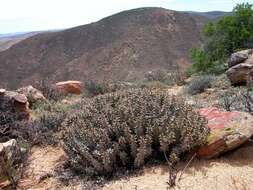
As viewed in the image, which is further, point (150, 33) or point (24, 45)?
point (24, 45)

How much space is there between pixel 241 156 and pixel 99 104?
6.23 ft

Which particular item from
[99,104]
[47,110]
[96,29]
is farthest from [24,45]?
[99,104]

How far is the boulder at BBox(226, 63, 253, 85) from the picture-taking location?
8811 mm

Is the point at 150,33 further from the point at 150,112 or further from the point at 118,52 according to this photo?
the point at 150,112

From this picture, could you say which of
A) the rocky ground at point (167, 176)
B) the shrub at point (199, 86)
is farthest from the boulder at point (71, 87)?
the rocky ground at point (167, 176)

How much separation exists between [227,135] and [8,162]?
2387mm

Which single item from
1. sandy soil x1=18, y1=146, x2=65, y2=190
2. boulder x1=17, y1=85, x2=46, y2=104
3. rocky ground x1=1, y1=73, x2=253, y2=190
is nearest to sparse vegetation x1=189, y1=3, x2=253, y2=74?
boulder x1=17, y1=85, x2=46, y2=104

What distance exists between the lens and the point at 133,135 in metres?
4.03

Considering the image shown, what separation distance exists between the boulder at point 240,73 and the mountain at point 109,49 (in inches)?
888

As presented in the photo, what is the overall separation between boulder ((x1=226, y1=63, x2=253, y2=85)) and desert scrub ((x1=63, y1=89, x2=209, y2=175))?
4.67 metres

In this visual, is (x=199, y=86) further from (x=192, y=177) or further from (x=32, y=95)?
(x=192, y=177)

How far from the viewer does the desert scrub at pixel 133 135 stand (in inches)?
156

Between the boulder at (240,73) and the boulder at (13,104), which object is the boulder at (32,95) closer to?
the boulder at (13,104)

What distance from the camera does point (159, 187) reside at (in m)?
3.55
